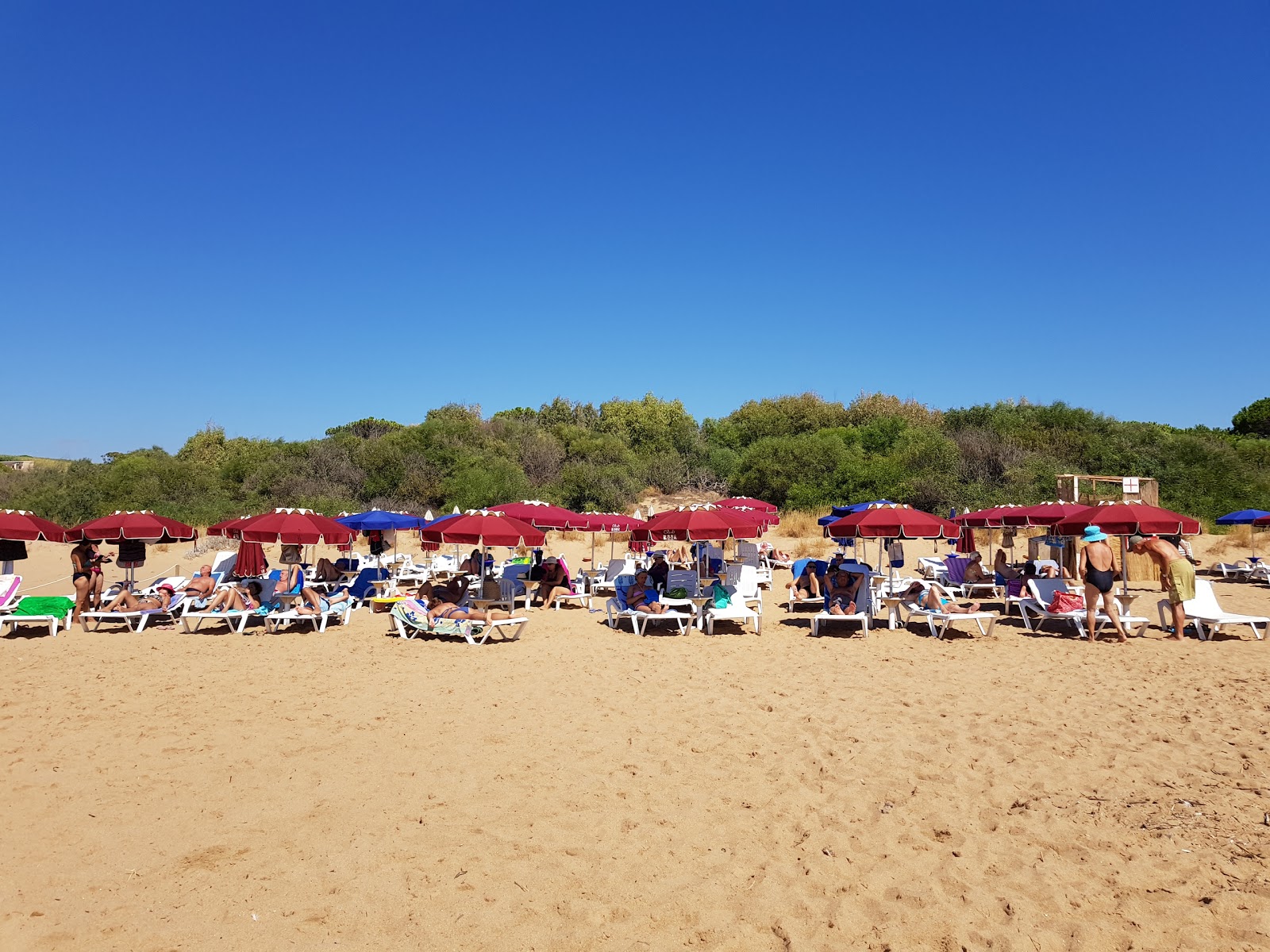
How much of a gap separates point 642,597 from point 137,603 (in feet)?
21.2

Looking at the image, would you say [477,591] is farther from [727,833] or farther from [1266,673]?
[1266,673]

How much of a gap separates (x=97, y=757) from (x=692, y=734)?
397cm

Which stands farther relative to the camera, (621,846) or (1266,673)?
(1266,673)

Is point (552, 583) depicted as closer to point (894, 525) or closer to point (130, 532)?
point (894, 525)

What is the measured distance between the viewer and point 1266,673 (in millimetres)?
7668

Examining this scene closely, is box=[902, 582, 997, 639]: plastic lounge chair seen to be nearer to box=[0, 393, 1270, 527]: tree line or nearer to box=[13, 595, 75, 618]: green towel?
box=[13, 595, 75, 618]: green towel

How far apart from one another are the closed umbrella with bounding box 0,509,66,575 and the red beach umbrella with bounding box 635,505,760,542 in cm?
754

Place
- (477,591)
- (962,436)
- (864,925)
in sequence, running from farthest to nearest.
Result: (962,436)
(477,591)
(864,925)

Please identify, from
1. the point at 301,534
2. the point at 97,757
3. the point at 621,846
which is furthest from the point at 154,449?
the point at 621,846

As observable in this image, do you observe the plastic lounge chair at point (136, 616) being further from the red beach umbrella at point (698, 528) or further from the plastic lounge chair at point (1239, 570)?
the plastic lounge chair at point (1239, 570)

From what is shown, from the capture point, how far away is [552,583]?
12562 mm

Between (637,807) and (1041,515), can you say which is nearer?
(637,807)

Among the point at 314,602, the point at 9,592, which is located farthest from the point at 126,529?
the point at 314,602

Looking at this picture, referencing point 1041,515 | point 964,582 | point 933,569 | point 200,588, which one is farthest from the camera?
point 933,569
